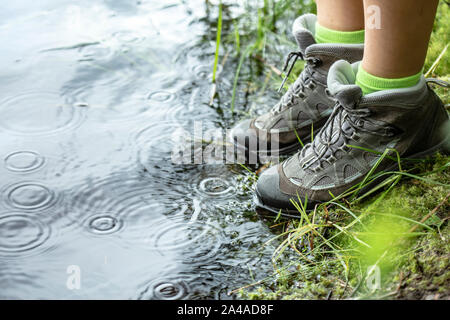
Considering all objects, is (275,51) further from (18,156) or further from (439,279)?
(439,279)

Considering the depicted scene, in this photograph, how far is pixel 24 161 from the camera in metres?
2.02

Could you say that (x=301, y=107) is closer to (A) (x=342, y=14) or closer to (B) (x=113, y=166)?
(A) (x=342, y=14)

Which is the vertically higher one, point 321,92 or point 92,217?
point 321,92

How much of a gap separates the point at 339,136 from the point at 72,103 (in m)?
1.33

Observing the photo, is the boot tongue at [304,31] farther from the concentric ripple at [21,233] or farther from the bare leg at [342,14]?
the concentric ripple at [21,233]

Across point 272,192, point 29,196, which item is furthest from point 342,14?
point 29,196

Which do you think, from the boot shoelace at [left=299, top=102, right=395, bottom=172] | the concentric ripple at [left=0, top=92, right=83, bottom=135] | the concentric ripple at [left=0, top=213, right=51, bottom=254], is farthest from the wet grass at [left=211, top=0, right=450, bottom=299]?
the concentric ripple at [left=0, top=92, right=83, bottom=135]

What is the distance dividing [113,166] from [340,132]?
3.03ft

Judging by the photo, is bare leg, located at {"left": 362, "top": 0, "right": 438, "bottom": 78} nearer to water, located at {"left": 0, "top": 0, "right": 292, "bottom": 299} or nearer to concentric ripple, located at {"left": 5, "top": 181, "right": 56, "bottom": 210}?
water, located at {"left": 0, "top": 0, "right": 292, "bottom": 299}
